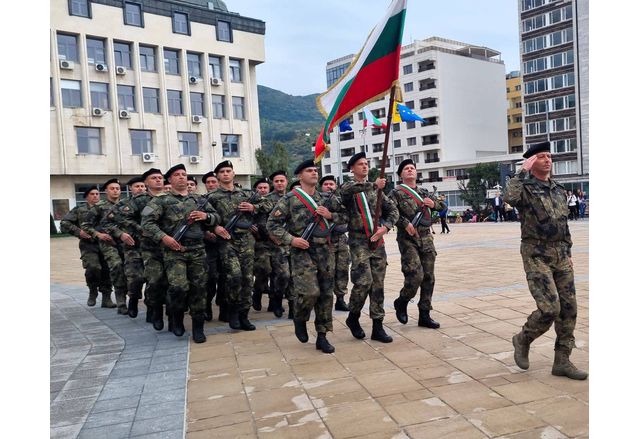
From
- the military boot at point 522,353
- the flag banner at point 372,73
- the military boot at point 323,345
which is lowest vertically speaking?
the military boot at point 323,345

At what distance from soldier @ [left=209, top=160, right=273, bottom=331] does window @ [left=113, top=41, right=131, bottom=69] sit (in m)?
34.4

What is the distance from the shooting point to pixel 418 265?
249 inches

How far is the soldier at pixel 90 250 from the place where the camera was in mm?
9315

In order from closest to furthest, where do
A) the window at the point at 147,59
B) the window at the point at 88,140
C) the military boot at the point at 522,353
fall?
the military boot at the point at 522,353, the window at the point at 88,140, the window at the point at 147,59

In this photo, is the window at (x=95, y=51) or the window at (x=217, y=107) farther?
the window at (x=217, y=107)

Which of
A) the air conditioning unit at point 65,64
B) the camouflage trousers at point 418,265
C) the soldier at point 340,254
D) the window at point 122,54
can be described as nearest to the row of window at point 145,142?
the air conditioning unit at point 65,64

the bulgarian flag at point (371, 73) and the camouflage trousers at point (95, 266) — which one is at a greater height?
the bulgarian flag at point (371, 73)

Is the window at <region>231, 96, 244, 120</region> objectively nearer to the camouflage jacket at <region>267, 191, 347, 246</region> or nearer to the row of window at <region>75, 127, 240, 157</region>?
the row of window at <region>75, 127, 240, 157</region>

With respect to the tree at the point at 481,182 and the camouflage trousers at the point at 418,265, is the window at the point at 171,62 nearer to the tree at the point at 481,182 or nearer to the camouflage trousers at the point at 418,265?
the tree at the point at 481,182

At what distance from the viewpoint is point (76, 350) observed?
645 centimetres

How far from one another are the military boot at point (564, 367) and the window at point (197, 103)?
Answer: 39303mm

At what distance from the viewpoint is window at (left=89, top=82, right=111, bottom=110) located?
36656 millimetres

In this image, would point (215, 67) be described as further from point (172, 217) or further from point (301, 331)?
point (301, 331)

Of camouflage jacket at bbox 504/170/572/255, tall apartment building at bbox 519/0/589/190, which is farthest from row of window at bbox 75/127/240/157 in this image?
camouflage jacket at bbox 504/170/572/255
